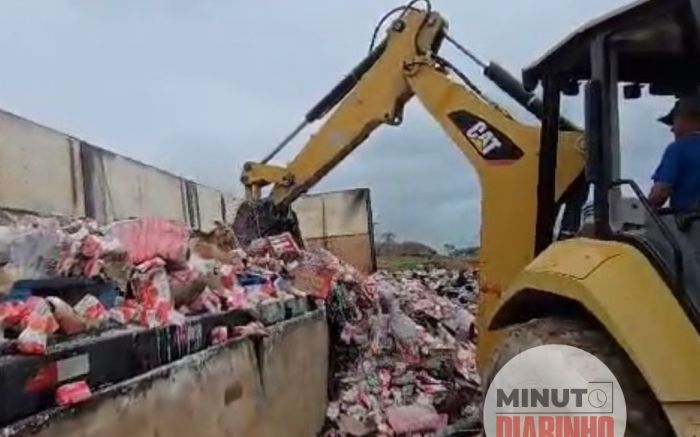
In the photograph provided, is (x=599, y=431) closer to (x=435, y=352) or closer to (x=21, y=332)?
(x=21, y=332)

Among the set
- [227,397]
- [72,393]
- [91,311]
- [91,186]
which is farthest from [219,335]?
[91,186]

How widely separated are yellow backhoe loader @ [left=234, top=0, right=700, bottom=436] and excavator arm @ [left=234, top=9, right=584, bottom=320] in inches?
0.5

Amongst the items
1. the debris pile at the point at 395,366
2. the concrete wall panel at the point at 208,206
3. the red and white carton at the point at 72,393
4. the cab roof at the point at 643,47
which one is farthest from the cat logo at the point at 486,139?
the concrete wall panel at the point at 208,206

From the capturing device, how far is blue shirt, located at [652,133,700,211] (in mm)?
3014

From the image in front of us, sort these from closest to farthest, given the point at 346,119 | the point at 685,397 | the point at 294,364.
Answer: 1. the point at 685,397
2. the point at 294,364
3. the point at 346,119

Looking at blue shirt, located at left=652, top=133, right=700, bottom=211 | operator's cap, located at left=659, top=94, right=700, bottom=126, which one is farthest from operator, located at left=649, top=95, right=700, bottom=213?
operator's cap, located at left=659, top=94, right=700, bottom=126

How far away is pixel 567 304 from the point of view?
127 inches

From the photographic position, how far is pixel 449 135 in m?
5.61

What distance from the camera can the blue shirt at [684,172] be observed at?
3.01 m

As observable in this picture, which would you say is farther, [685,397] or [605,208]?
[605,208]

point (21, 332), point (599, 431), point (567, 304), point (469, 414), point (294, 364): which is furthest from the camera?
point (469, 414)

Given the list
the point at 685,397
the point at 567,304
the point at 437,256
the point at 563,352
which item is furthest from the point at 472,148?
the point at 437,256

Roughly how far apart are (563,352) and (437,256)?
23889 millimetres

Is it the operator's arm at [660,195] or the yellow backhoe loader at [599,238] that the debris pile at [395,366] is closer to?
the yellow backhoe loader at [599,238]
